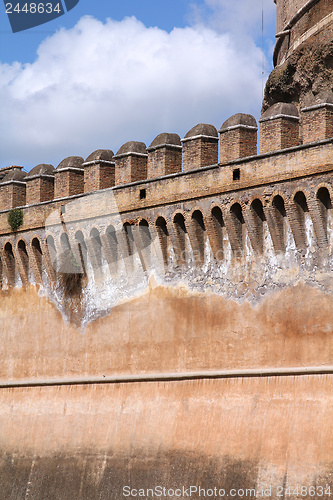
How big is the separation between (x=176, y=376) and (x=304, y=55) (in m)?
6.04

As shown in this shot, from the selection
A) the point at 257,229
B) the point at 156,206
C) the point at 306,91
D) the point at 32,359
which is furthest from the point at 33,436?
the point at 306,91

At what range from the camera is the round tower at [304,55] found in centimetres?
1700

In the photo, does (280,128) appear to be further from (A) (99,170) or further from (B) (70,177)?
(B) (70,177)

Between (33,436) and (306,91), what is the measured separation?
8.25 m

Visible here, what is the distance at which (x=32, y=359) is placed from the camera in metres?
20.1

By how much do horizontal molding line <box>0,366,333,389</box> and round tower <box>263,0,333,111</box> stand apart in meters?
4.50

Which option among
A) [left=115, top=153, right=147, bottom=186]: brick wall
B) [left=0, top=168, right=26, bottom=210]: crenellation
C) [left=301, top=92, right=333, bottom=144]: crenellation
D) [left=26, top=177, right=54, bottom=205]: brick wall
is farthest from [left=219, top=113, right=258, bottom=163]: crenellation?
[left=0, top=168, right=26, bottom=210]: crenellation

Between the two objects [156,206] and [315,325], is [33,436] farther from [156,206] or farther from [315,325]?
[315,325]

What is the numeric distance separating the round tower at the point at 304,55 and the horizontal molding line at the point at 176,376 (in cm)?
450

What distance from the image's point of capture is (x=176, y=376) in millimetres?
16953

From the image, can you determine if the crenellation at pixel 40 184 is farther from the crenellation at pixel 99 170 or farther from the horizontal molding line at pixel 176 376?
the horizontal molding line at pixel 176 376

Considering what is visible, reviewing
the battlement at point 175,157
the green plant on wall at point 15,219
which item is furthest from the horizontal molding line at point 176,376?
the green plant on wall at point 15,219

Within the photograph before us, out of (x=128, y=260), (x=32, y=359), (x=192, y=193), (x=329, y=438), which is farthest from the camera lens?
(x=32, y=359)

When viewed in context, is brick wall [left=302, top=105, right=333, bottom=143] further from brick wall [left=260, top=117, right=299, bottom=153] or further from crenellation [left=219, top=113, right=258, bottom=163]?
crenellation [left=219, top=113, right=258, bottom=163]
